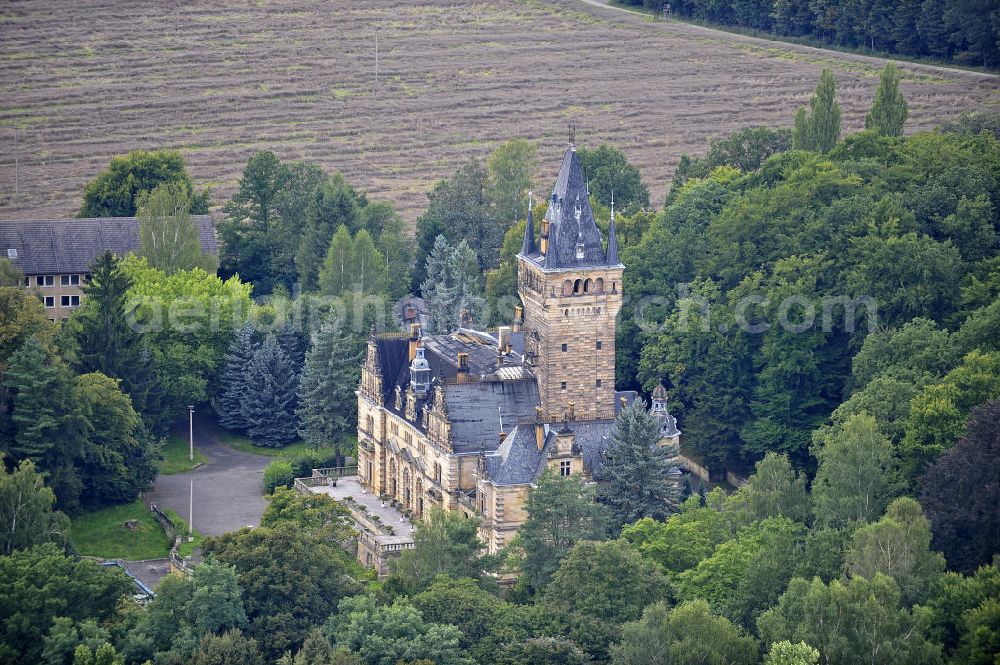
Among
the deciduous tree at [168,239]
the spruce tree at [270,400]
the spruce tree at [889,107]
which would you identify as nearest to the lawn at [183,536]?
the spruce tree at [270,400]

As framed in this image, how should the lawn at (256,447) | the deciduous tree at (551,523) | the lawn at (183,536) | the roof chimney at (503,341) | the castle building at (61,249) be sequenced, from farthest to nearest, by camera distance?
the castle building at (61,249) → the lawn at (256,447) → the roof chimney at (503,341) → the lawn at (183,536) → the deciduous tree at (551,523)

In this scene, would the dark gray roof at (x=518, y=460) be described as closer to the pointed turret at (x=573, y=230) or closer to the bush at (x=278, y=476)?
the pointed turret at (x=573, y=230)

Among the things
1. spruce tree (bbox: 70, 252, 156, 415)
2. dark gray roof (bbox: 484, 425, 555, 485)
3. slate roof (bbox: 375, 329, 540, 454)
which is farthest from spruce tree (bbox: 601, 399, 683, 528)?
spruce tree (bbox: 70, 252, 156, 415)

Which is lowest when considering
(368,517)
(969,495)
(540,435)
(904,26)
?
(368,517)

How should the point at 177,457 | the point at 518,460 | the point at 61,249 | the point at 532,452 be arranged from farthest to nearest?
the point at 61,249 < the point at 177,457 < the point at 532,452 < the point at 518,460

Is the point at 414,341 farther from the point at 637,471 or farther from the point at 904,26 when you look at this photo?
the point at 904,26

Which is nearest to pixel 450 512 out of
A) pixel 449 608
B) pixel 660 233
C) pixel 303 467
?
pixel 449 608

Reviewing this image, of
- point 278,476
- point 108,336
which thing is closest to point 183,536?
point 278,476

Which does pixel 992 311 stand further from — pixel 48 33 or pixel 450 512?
pixel 48 33
